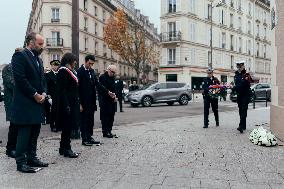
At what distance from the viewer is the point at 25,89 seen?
5402 mm

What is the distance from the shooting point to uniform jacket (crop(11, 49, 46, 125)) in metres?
5.39

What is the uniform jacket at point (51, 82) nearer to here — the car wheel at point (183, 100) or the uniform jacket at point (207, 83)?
the uniform jacket at point (207, 83)

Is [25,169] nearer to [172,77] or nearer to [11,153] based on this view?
[11,153]

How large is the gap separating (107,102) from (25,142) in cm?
345

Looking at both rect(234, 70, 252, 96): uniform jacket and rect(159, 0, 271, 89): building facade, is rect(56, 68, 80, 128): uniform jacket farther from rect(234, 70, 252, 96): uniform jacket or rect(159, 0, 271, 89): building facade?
rect(159, 0, 271, 89): building facade

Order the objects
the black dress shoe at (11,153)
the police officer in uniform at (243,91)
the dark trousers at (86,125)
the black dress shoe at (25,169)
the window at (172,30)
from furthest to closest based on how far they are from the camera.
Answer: the window at (172,30)
the police officer in uniform at (243,91)
the dark trousers at (86,125)
the black dress shoe at (11,153)
the black dress shoe at (25,169)

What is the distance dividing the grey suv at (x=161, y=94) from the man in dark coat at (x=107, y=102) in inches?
570

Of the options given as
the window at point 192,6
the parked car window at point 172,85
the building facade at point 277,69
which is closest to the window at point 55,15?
the window at point 192,6

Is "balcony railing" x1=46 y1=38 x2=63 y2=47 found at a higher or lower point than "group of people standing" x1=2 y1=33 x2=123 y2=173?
higher

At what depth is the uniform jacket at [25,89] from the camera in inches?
212

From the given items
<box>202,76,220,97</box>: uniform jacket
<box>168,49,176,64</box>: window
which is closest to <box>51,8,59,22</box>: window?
<box>168,49,176,64</box>: window

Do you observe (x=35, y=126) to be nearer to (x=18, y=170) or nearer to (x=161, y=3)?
(x=18, y=170)

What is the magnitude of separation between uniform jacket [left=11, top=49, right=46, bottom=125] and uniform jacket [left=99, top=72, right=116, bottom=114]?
323cm

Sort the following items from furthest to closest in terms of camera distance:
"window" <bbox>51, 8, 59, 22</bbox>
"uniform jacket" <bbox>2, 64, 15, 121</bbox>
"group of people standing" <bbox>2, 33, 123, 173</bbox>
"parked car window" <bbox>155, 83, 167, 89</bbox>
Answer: "window" <bbox>51, 8, 59, 22</bbox>, "parked car window" <bbox>155, 83, 167, 89</bbox>, "uniform jacket" <bbox>2, 64, 15, 121</bbox>, "group of people standing" <bbox>2, 33, 123, 173</bbox>
